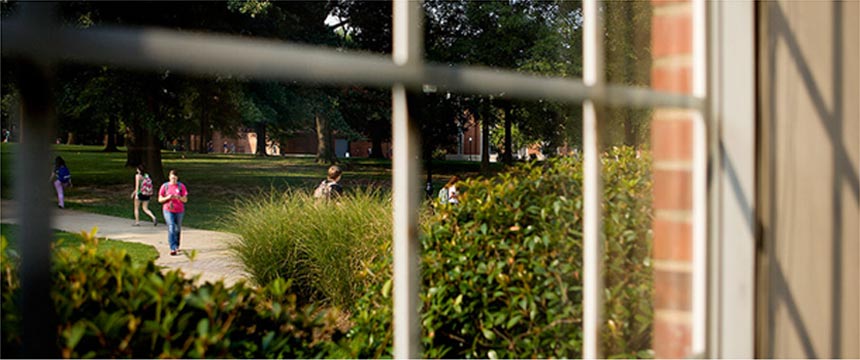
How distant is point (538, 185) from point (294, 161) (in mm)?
469

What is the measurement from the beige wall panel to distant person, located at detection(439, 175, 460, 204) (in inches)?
22.6

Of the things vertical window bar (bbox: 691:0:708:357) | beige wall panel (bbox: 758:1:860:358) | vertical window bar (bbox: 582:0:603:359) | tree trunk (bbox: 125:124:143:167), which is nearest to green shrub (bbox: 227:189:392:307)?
tree trunk (bbox: 125:124:143:167)

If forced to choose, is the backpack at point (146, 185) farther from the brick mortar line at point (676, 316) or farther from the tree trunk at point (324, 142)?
the brick mortar line at point (676, 316)

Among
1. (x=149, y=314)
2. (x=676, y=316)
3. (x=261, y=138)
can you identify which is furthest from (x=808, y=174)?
(x=149, y=314)

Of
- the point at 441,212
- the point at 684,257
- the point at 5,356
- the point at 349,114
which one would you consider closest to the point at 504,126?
the point at 441,212

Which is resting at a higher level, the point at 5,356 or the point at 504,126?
the point at 504,126

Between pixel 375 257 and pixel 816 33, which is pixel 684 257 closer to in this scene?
pixel 816 33

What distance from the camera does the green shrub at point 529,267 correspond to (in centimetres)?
92

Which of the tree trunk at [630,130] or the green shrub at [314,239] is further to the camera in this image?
the tree trunk at [630,130]

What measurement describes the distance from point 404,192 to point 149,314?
27 centimetres

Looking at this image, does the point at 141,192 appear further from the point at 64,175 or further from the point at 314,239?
the point at 314,239

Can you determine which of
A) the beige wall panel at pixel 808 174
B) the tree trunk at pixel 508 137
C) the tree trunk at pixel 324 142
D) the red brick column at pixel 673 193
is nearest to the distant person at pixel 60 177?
the tree trunk at pixel 324 142

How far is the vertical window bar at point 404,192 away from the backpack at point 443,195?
12 centimetres

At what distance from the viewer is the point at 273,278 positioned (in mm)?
715
